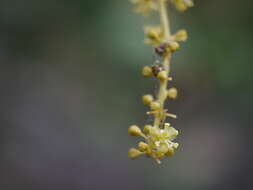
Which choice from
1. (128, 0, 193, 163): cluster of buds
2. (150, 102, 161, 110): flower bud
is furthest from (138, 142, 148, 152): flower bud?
(150, 102, 161, 110): flower bud

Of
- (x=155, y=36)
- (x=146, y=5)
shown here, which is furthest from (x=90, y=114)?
(x=155, y=36)

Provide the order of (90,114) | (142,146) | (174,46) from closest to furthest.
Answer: (142,146) → (174,46) → (90,114)

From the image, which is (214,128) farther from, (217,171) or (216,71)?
(216,71)

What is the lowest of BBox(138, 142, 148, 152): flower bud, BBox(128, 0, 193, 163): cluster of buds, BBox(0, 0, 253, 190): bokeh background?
BBox(138, 142, 148, 152): flower bud

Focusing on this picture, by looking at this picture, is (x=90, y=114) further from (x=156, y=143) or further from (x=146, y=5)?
(x=156, y=143)

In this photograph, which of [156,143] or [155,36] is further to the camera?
[155,36]

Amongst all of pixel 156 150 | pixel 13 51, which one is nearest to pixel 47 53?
pixel 13 51

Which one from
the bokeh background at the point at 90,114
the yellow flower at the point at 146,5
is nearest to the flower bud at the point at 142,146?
the yellow flower at the point at 146,5

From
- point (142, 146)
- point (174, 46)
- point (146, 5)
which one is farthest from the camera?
point (146, 5)

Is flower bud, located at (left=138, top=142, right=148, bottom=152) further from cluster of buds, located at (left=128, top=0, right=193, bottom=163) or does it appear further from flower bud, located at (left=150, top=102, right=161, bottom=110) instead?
flower bud, located at (left=150, top=102, right=161, bottom=110)
